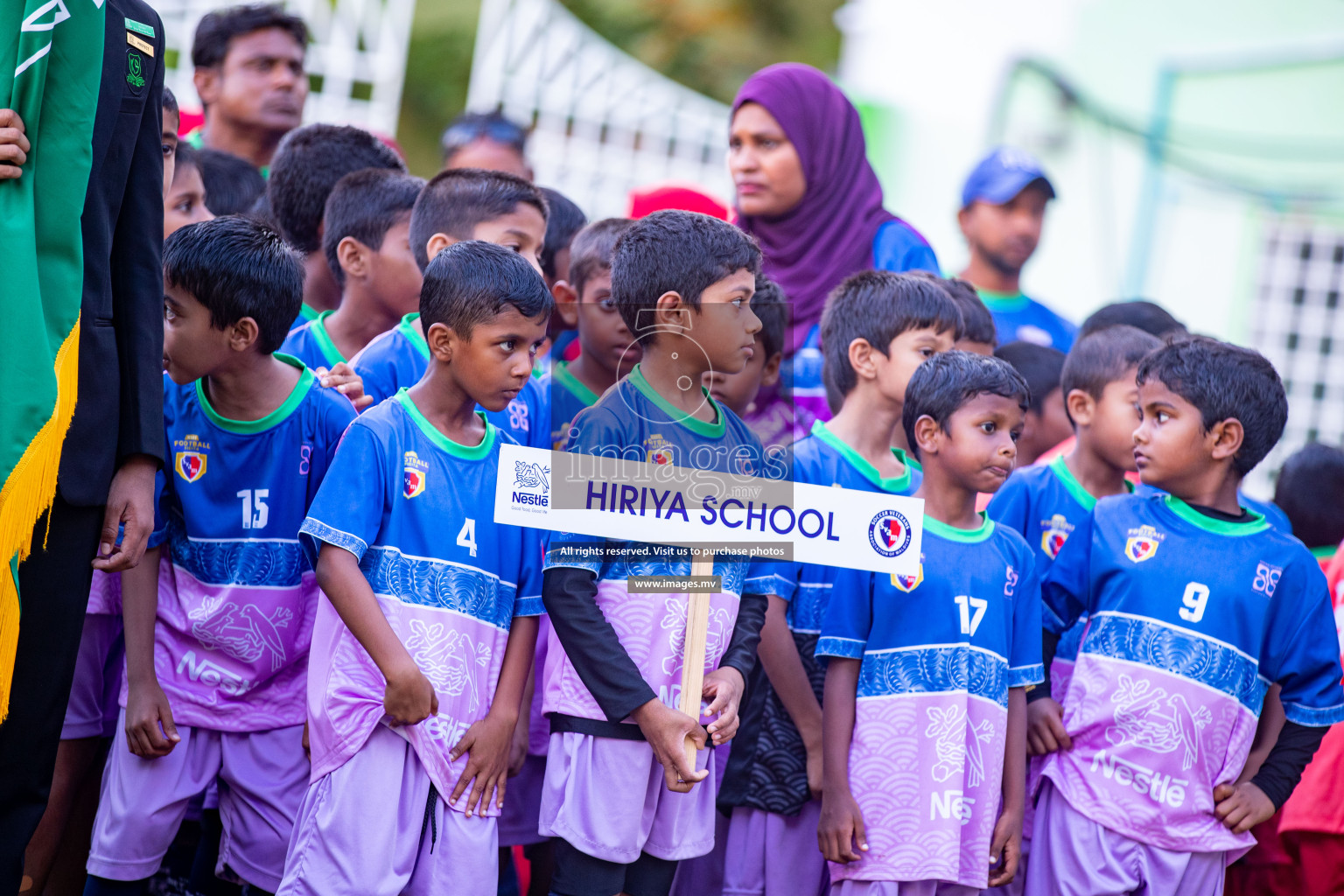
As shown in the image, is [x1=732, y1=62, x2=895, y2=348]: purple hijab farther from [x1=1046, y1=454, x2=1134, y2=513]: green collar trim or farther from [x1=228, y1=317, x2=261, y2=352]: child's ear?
[x1=228, y1=317, x2=261, y2=352]: child's ear

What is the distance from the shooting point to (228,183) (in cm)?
419

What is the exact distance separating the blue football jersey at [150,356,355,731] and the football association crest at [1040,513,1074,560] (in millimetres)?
1868

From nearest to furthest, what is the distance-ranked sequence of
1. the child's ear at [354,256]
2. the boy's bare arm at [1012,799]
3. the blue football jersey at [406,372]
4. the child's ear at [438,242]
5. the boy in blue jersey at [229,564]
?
the boy in blue jersey at [229,564]
the boy's bare arm at [1012,799]
the blue football jersey at [406,372]
the child's ear at [438,242]
the child's ear at [354,256]

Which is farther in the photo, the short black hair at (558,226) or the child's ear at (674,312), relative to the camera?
the short black hair at (558,226)

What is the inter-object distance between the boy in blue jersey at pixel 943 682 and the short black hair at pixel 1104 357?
2.45 ft

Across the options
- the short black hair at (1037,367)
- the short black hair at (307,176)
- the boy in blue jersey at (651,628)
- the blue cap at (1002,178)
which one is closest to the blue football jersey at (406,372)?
the boy in blue jersey at (651,628)

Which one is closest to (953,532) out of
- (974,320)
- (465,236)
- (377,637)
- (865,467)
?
(865,467)

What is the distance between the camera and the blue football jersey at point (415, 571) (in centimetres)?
236

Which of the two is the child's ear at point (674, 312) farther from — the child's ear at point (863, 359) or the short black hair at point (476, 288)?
the child's ear at point (863, 359)

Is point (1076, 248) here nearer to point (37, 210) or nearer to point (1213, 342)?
point (1213, 342)

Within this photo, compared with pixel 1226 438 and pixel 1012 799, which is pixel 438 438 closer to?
pixel 1012 799

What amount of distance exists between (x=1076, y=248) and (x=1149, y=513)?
326 inches

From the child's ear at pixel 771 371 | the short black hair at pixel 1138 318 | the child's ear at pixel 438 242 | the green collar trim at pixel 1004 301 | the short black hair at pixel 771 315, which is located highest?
the green collar trim at pixel 1004 301

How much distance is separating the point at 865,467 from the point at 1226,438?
0.87m
